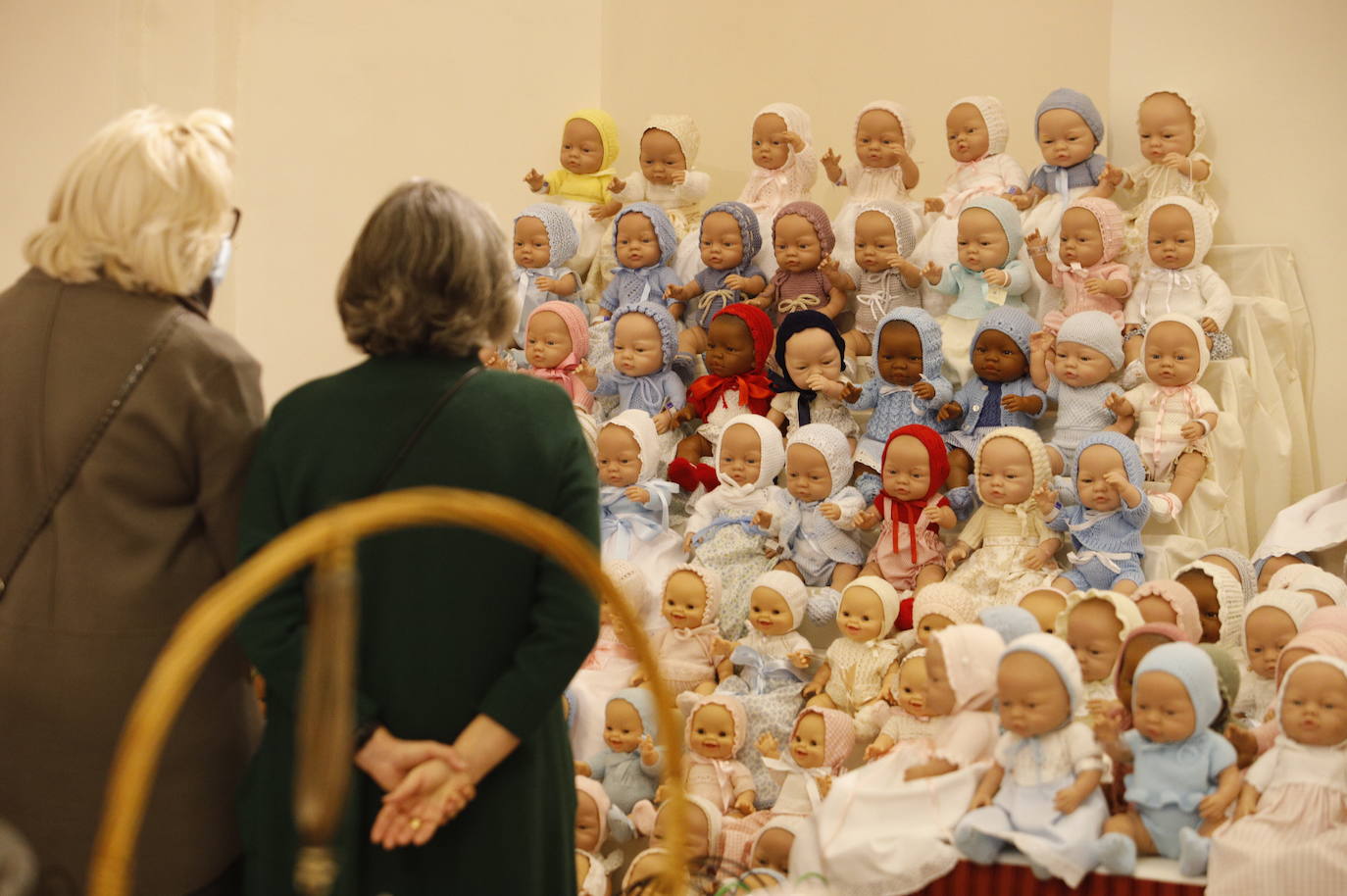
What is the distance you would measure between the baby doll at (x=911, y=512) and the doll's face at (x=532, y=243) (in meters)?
1.78

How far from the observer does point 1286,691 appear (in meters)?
3.26

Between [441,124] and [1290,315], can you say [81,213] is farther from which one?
[441,124]

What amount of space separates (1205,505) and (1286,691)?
4.40 feet

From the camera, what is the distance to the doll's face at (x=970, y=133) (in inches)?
212

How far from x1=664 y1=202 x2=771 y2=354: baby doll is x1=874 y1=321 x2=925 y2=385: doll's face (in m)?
0.68

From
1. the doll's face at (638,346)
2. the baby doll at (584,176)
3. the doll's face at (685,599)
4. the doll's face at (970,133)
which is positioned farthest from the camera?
the baby doll at (584,176)

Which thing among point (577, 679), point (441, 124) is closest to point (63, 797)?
point (577, 679)

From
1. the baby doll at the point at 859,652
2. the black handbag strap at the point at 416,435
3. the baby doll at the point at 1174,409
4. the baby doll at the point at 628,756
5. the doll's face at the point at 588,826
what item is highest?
the black handbag strap at the point at 416,435

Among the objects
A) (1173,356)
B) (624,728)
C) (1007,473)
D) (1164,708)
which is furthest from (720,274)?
(1164,708)

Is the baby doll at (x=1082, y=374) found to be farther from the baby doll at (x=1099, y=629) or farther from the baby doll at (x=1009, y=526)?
the baby doll at (x=1099, y=629)

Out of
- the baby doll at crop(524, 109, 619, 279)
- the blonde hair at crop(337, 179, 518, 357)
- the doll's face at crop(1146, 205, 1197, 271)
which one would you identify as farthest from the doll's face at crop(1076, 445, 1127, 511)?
the blonde hair at crop(337, 179, 518, 357)

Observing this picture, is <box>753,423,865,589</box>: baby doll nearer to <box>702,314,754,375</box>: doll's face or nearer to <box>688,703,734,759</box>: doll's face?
<box>702,314,754,375</box>: doll's face

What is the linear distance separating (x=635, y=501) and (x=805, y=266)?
1081mm

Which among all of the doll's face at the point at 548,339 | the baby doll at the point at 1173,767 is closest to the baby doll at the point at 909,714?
the baby doll at the point at 1173,767
